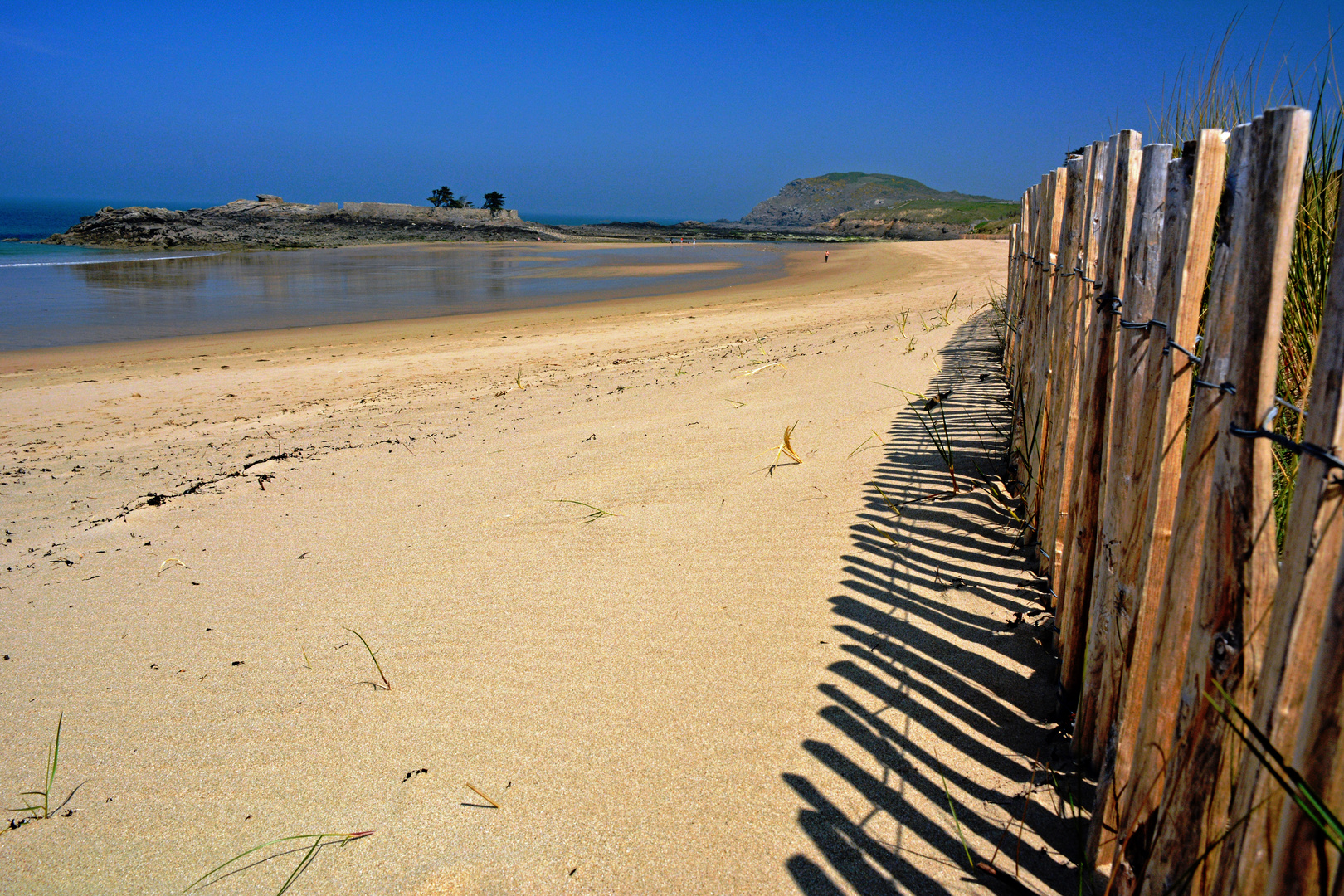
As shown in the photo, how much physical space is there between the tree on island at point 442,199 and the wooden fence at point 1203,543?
208 ft

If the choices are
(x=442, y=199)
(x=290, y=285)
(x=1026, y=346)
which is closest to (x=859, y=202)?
(x=442, y=199)

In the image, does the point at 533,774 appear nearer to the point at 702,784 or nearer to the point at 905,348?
the point at 702,784

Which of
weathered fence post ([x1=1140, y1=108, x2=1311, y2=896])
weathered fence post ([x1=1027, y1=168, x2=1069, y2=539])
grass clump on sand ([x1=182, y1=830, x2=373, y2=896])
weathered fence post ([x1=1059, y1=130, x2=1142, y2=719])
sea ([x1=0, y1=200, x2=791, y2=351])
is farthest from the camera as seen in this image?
sea ([x1=0, y1=200, x2=791, y2=351])

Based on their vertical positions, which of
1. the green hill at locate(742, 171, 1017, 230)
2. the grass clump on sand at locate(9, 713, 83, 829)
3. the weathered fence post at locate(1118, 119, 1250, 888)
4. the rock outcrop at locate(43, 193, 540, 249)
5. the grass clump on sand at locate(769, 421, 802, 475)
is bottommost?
the grass clump on sand at locate(9, 713, 83, 829)

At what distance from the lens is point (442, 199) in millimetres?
61438

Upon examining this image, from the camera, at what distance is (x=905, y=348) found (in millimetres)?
8453

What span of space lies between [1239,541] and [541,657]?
7.56 feet

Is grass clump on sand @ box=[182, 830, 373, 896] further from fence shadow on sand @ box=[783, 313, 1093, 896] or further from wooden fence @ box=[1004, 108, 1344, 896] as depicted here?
wooden fence @ box=[1004, 108, 1344, 896]

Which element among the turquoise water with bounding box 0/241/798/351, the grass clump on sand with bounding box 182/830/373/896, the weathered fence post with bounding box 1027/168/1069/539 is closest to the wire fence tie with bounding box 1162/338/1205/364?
the weathered fence post with bounding box 1027/168/1069/539

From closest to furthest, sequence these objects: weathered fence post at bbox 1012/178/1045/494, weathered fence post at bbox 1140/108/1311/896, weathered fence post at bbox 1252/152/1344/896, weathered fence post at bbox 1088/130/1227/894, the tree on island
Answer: weathered fence post at bbox 1252/152/1344/896, weathered fence post at bbox 1140/108/1311/896, weathered fence post at bbox 1088/130/1227/894, weathered fence post at bbox 1012/178/1045/494, the tree on island

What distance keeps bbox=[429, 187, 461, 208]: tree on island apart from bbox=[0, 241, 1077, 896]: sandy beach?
193 ft

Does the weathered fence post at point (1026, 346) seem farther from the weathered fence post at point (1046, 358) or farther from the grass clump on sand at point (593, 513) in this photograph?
the grass clump on sand at point (593, 513)

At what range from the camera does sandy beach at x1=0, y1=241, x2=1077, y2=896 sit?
2.15 metres

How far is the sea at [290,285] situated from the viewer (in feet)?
48.0
